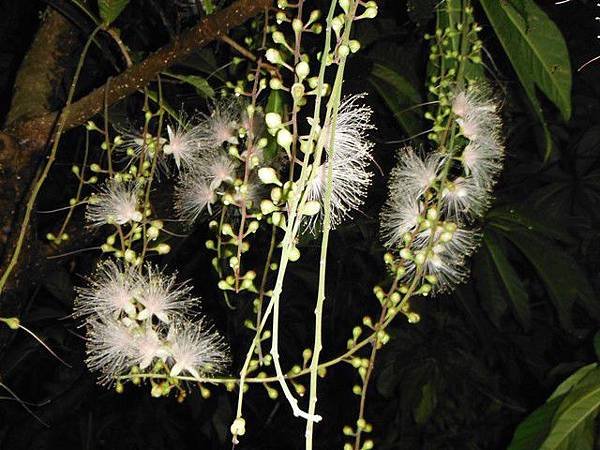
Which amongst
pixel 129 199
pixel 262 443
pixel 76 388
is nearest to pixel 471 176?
pixel 129 199

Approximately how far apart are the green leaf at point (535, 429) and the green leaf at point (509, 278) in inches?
19.1

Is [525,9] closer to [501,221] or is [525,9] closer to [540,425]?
[540,425]

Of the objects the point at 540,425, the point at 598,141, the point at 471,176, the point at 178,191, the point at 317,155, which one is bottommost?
the point at 598,141

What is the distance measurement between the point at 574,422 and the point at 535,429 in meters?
0.08

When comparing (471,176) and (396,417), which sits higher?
(471,176)

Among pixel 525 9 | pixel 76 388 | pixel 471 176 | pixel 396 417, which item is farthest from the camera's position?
pixel 396 417

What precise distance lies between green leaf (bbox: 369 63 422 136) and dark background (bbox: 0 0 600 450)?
9.5 inches

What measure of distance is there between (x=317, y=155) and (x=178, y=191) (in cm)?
53

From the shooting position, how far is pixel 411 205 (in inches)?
33.8

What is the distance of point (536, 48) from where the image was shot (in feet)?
2.64

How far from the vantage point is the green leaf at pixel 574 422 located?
814mm

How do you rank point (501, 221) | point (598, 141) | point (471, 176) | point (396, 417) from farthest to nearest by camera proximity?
point (396, 417) < point (598, 141) < point (501, 221) < point (471, 176)

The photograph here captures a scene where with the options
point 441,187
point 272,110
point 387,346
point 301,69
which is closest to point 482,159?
point 441,187

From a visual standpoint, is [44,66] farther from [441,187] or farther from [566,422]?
[566,422]
